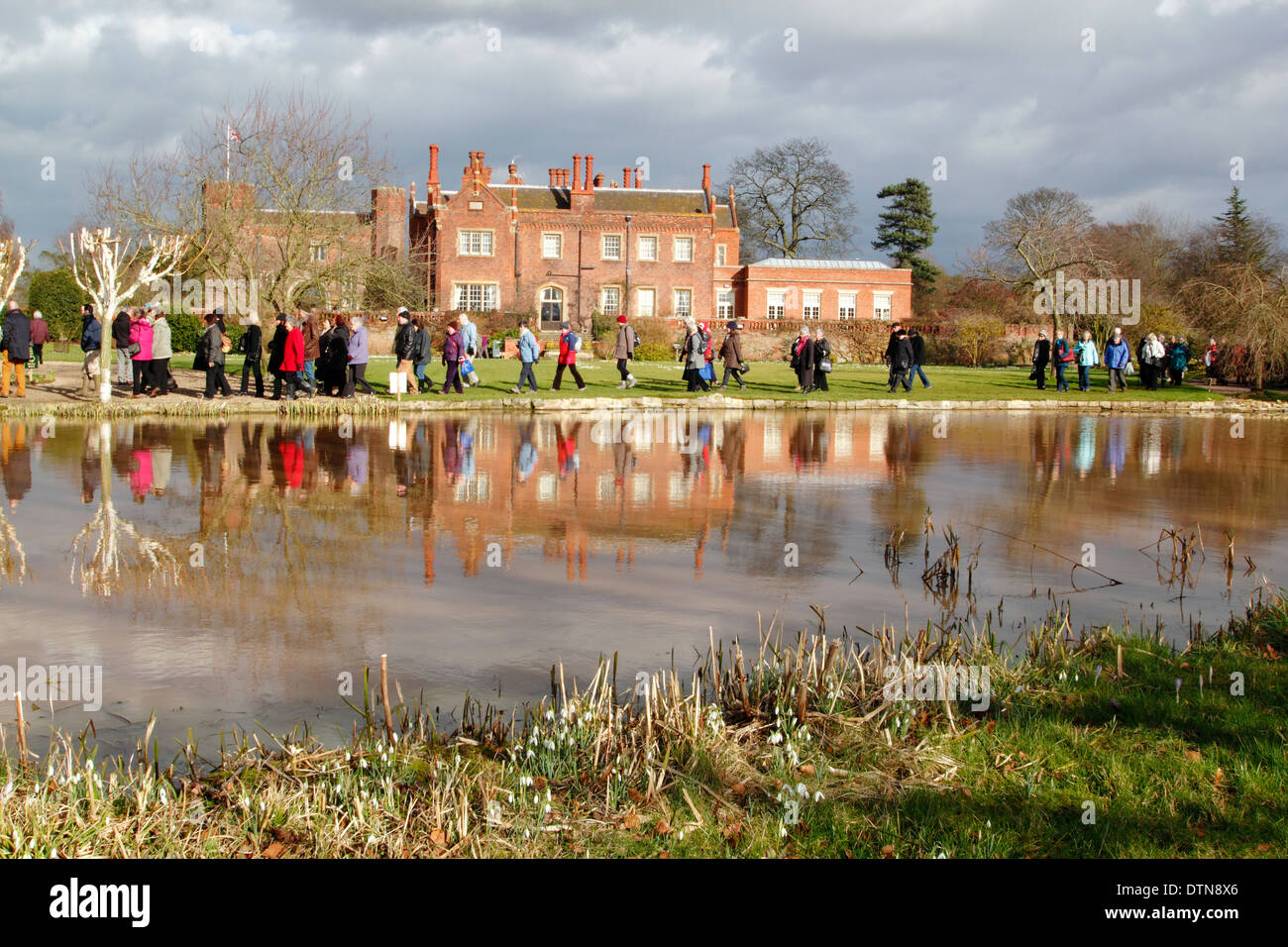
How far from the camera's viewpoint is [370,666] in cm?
578

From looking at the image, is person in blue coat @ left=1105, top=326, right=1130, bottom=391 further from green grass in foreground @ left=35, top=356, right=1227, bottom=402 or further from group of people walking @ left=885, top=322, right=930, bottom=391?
group of people walking @ left=885, top=322, right=930, bottom=391

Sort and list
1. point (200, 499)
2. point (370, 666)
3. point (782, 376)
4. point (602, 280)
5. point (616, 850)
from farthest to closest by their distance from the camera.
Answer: point (602, 280) → point (782, 376) → point (200, 499) → point (370, 666) → point (616, 850)

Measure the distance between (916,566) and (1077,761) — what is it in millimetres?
4020

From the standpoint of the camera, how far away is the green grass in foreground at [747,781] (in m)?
3.79

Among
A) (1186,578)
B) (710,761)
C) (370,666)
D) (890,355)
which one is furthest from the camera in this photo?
(890,355)

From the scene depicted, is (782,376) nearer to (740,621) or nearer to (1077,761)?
(740,621)

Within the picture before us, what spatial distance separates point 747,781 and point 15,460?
12.7 m

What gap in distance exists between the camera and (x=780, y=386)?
29484 millimetres

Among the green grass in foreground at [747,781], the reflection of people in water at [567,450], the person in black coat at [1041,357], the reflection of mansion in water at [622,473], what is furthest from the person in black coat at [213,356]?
the person in black coat at [1041,357]
